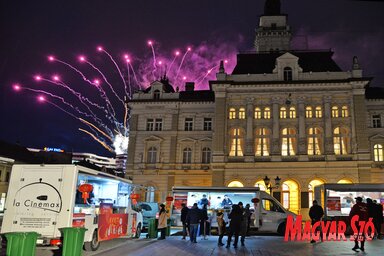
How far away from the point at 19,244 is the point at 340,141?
3426 centimetres

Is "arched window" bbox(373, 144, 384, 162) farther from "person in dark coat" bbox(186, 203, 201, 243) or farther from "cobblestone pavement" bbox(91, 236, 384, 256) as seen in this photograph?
"person in dark coat" bbox(186, 203, 201, 243)

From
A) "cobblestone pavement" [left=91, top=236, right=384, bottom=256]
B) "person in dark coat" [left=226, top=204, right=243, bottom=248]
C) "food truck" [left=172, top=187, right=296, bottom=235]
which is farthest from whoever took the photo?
"food truck" [left=172, top=187, right=296, bottom=235]

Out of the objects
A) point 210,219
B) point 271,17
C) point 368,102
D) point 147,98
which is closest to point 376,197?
point 210,219

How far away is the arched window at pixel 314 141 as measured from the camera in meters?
37.5

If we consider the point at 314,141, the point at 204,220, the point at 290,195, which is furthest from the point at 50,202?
the point at 314,141

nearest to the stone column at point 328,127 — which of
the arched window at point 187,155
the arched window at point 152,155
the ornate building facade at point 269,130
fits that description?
the ornate building facade at point 269,130

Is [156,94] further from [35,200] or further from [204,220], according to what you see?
[35,200]

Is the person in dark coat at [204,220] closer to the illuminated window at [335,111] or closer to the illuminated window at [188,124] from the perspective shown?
the illuminated window at [188,124]

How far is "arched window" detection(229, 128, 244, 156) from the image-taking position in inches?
1517

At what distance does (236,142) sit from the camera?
127ft

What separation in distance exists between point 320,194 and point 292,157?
39.3 ft

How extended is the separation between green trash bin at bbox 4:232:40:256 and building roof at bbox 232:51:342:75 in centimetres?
3528

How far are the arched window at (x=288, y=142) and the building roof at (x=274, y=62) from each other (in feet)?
24.3

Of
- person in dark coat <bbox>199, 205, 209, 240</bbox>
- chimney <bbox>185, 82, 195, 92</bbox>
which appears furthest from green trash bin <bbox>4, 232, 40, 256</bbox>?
chimney <bbox>185, 82, 195, 92</bbox>
